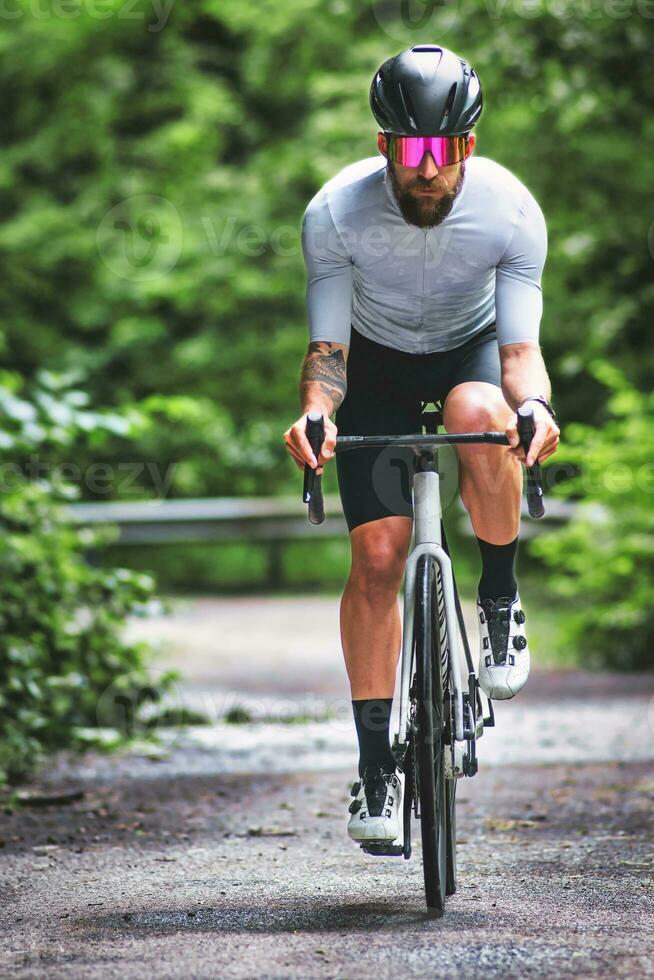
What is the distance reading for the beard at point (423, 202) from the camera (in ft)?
12.9

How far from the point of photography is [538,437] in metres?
3.71

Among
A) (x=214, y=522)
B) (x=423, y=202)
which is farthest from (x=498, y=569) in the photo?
(x=214, y=522)

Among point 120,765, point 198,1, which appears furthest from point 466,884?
point 198,1

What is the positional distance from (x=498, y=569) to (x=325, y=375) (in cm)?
74

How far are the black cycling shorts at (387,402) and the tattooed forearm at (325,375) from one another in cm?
20

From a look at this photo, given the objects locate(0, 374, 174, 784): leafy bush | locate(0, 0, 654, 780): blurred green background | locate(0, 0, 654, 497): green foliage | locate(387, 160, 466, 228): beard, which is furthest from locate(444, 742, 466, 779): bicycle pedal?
locate(0, 0, 654, 497): green foliage

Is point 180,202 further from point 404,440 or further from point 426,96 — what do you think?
point 404,440

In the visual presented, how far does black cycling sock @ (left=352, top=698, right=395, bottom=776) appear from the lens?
4.11 meters

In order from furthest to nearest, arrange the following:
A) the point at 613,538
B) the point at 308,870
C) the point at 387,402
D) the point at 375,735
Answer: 1. the point at 613,538
2. the point at 308,870
3. the point at 387,402
4. the point at 375,735

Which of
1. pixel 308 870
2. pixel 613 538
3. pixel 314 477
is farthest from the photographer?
pixel 613 538

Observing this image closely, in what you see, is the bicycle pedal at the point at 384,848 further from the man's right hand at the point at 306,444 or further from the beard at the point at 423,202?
the beard at the point at 423,202

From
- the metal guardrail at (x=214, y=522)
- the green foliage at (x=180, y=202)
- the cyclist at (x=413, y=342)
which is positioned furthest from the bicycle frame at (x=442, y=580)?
the metal guardrail at (x=214, y=522)

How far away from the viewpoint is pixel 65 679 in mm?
7145

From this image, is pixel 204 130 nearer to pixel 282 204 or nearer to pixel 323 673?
pixel 282 204
